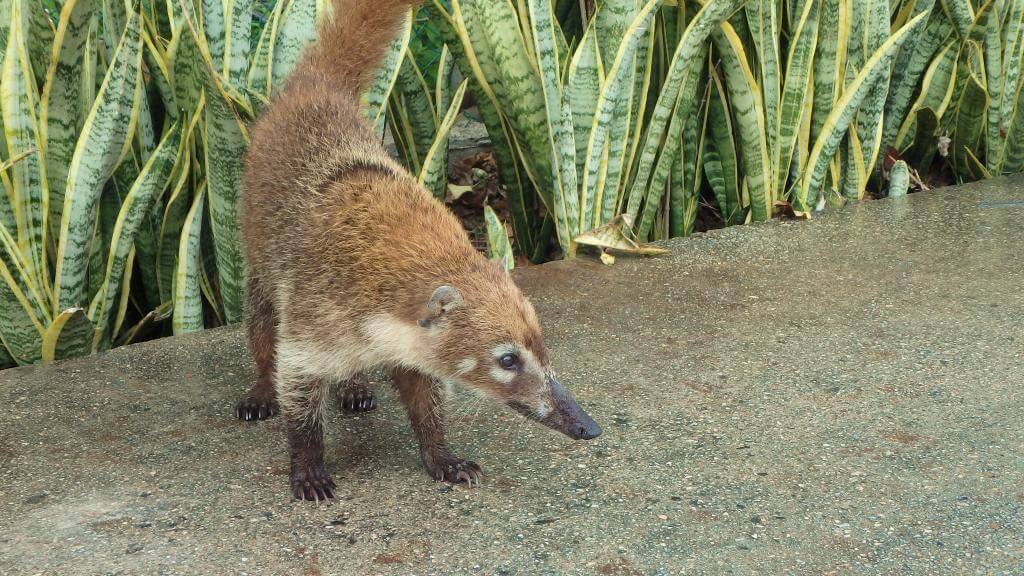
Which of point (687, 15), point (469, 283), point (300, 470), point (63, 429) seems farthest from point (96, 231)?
point (687, 15)

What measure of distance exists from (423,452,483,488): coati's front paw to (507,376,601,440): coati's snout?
0.27 meters

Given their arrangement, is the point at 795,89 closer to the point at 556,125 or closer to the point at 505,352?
the point at 556,125

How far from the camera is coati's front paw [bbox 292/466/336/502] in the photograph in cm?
262

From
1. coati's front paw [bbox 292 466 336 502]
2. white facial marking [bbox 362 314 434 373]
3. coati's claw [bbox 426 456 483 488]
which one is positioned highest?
white facial marking [bbox 362 314 434 373]

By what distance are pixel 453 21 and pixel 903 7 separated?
7.26 feet

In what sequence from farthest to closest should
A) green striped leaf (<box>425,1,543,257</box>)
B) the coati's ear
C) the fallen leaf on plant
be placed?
the fallen leaf on plant
green striped leaf (<box>425,1,543,257</box>)
the coati's ear

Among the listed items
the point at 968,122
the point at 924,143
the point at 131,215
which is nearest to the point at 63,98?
the point at 131,215

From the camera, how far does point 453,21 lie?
3963mm

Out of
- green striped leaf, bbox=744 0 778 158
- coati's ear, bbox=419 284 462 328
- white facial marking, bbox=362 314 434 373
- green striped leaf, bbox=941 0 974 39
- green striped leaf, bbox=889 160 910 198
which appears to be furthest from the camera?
green striped leaf, bbox=889 160 910 198

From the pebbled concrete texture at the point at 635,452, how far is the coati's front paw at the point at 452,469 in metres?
0.03

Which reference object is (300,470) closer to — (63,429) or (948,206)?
(63,429)

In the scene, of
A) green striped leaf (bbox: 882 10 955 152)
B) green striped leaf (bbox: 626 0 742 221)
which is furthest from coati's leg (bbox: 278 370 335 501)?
green striped leaf (bbox: 882 10 955 152)

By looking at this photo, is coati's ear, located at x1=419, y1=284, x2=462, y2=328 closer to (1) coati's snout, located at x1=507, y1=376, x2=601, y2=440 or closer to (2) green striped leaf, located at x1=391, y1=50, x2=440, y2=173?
(1) coati's snout, located at x1=507, y1=376, x2=601, y2=440

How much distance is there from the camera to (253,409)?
310 cm
